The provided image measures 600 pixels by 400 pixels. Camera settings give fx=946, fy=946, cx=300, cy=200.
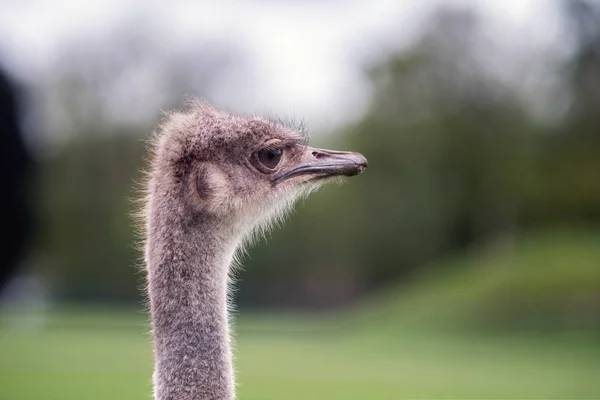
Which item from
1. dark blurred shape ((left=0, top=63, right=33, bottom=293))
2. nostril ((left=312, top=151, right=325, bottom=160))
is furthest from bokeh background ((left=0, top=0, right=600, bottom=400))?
nostril ((left=312, top=151, right=325, bottom=160))

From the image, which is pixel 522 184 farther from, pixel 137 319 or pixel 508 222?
pixel 137 319

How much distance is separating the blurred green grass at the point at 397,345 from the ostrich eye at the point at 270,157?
7387 mm

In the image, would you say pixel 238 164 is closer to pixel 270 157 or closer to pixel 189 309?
pixel 270 157

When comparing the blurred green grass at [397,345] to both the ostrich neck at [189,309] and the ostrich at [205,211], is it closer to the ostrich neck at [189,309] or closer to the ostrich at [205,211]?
the ostrich at [205,211]

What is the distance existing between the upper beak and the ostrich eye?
4 cm

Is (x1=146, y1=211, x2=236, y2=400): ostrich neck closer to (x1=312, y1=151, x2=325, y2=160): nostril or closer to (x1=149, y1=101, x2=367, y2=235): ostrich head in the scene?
(x1=149, y1=101, x2=367, y2=235): ostrich head

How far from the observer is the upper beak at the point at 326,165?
2.87 metres

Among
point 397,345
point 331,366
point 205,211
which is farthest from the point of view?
point 397,345

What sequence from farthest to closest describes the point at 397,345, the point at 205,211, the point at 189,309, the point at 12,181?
the point at 12,181 → the point at 397,345 → the point at 205,211 → the point at 189,309

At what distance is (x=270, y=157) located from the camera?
293cm

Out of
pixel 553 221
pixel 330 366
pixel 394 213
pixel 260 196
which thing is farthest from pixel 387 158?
pixel 260 196

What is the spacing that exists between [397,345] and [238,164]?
16211 mm

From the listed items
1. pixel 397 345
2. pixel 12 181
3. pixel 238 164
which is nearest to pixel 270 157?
pixel 238 164

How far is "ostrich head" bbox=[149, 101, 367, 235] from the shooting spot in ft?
9.00
